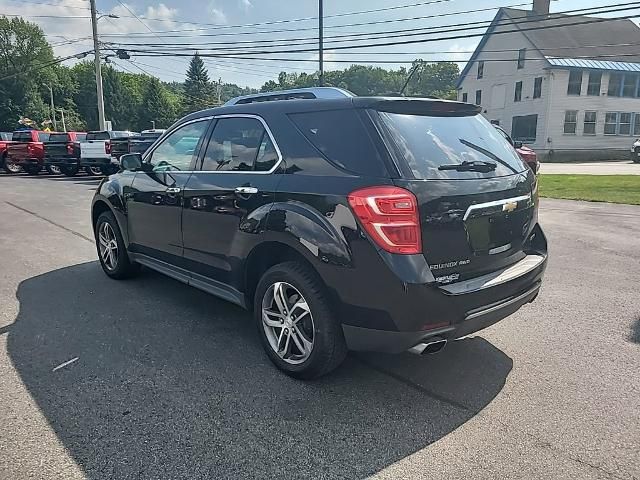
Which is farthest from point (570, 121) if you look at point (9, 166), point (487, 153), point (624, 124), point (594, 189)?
point (487, 153)

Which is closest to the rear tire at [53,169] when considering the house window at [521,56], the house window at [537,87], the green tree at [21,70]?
the house window at [537,87]

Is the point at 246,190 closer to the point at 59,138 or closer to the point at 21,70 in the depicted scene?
the point at 59,138

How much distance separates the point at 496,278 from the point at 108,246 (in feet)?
14.2

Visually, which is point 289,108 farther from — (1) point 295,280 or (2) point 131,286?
(2) point 131,286

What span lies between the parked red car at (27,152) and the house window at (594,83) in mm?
33316

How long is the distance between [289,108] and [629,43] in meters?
42.0

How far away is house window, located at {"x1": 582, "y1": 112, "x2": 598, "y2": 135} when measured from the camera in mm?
33906

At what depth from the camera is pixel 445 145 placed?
3.13 metres

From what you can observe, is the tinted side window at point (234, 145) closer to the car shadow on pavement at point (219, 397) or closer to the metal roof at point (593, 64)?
the car shadow on pavement at point (219, 397)

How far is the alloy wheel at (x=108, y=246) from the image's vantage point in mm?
5461

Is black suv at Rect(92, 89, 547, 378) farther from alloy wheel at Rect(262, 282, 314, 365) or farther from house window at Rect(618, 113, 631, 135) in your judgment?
house window at Rect(618, 113, 631, 135)

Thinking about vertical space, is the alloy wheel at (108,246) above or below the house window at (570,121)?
below

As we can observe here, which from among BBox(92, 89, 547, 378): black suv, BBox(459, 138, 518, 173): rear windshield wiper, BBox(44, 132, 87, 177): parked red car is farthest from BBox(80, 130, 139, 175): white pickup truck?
BBox(459, 138, 518, 173): rear windshield wiper

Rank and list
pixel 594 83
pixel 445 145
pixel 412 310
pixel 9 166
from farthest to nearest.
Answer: pixel 594 83, pixel 9 166, pixel 445 145, pixel 412 310
